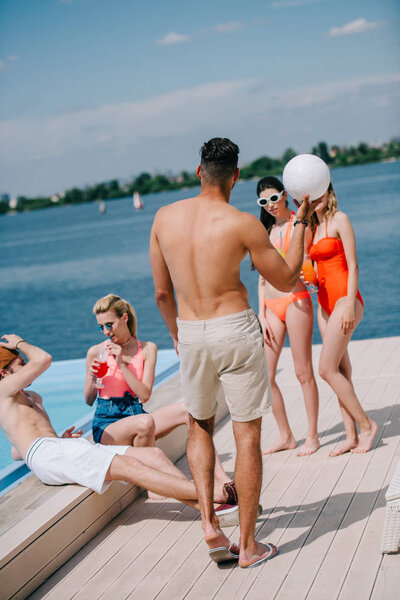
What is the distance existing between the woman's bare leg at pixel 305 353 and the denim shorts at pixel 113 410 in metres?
0.98

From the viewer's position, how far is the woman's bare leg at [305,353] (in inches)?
165

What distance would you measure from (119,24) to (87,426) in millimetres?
91230

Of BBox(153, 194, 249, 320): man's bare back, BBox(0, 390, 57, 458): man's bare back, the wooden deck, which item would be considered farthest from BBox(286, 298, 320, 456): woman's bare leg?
BBox(0, 390, 57, 458): man's bare back

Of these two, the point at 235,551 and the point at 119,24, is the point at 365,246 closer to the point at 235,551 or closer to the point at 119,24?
the point at 235,551

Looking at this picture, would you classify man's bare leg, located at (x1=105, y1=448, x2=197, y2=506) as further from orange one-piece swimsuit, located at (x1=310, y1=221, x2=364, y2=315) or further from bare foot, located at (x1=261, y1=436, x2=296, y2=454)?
orange one-piece swimsuit, located at (x1=310, y1=221, x2=364, y2=315)

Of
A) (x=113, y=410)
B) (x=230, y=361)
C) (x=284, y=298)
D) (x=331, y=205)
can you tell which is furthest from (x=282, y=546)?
(x=331, y=205)

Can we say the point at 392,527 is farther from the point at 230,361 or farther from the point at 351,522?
the point at 230,361

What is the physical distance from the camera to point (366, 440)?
13.5 ft

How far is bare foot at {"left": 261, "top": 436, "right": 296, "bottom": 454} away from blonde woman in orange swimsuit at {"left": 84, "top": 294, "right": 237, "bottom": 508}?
59 centimetres

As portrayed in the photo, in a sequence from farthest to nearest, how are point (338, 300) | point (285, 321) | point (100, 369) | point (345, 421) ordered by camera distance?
point (285, 321) < point (345, 421) < point (338, 300) < point (100, 369)

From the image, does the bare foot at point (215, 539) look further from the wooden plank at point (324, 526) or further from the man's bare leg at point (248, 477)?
the wooden plank at point (324, 526)

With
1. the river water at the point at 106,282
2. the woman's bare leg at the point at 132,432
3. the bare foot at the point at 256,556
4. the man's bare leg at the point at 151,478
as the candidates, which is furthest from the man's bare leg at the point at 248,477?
the river water at the point at 106,282

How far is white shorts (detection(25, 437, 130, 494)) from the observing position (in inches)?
134

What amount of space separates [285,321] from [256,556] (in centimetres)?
166
